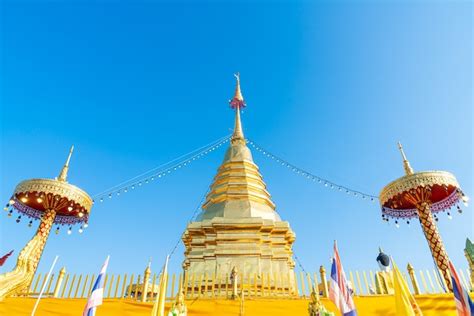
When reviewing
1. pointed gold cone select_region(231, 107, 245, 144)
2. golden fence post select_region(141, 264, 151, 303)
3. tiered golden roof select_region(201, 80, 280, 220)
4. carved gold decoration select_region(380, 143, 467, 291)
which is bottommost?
golden fence post select_region(141, 264, 151, 303)

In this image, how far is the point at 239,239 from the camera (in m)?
18.1

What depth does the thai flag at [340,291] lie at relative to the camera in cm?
753

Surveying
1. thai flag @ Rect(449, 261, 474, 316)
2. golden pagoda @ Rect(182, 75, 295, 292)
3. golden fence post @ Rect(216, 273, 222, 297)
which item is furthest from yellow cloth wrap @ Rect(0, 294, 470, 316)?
golden pagoda @ Rect(182, 75, 295, 292)

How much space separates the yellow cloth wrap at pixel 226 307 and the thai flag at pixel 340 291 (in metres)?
3.27

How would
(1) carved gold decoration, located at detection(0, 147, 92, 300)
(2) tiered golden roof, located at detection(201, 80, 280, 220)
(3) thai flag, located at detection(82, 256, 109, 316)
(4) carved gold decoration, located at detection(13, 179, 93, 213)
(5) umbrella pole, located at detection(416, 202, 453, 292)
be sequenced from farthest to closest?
(2) tiered golden roof, located at detection(201, 80, 280, 220), (4) carved gold decoration, located at detection(13, 179, 93, 213), (5) umbrella pole, located at detection(416, 202, 453, 292), (1) carved gold decoration, located at detection(0, 147, 92, 300), (3) thai flag, located at detection(82, 256, 109, 316)

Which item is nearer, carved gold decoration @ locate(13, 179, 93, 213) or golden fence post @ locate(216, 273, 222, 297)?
golden fence post @ locate(216, 273, 222, 297)

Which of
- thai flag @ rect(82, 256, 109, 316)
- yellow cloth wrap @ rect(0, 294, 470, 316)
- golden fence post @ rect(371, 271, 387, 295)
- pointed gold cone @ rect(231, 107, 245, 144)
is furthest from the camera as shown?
pointed gold cone @ rect(231, 107, 245, 144)

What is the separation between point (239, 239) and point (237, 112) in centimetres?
1522

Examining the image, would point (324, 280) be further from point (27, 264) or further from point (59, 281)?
point (27, 264)

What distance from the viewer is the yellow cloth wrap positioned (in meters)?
10.8

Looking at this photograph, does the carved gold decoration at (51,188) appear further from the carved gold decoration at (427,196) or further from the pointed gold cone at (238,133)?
the carved gold decoration at (427,196)

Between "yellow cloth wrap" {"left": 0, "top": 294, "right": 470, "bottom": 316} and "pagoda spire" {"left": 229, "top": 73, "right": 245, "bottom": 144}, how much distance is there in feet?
54.5

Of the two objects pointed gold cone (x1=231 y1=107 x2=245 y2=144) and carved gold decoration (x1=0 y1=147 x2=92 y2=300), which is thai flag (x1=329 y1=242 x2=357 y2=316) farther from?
pointed gold cone (x1=231 y1=107 x2=245 y2=144)

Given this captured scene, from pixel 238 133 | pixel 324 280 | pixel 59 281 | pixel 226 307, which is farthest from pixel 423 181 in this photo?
pixel 59 281
